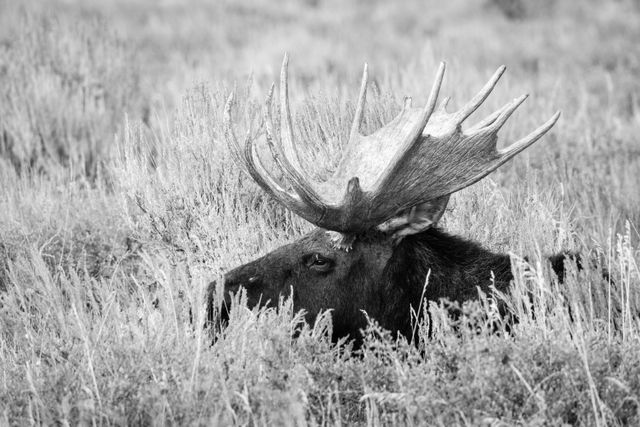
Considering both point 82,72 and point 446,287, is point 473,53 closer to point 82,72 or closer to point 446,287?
point 82,72

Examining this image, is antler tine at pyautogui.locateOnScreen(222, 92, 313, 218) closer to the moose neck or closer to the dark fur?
the dark fur

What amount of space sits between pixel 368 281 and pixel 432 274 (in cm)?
31

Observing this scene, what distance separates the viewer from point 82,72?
932cm

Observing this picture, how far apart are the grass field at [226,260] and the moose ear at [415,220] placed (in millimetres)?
460

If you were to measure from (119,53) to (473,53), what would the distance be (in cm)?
738

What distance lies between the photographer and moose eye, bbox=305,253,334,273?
433 centimetres

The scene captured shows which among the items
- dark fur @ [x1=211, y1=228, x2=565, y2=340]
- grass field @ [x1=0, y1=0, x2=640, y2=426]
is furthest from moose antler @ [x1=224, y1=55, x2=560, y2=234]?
grass field @ [x1=0, y1=0, x2=640, y2=426]

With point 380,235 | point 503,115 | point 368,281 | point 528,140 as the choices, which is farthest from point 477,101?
point 368,281

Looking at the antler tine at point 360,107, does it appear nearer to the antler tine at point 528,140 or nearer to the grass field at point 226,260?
the grass field at point 226,260

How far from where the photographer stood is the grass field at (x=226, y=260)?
132 inches

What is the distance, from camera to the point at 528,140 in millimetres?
3918

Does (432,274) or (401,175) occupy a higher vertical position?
(401,175)

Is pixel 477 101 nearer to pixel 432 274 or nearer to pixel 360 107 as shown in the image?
pixel 360 107

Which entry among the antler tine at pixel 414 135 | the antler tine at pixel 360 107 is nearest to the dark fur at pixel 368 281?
the antler tine at pixel 414 135
